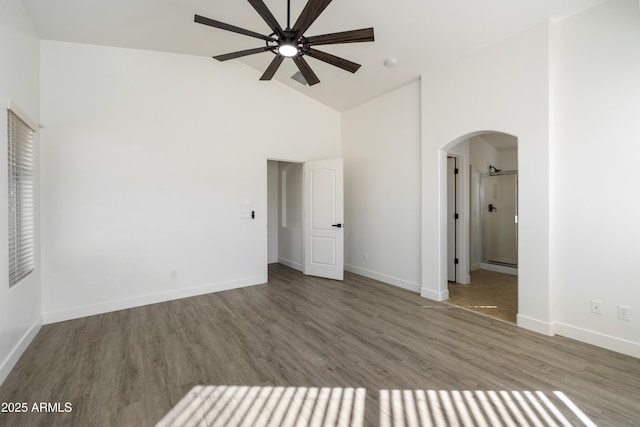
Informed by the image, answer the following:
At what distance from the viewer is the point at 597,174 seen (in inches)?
107

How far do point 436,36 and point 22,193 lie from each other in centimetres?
470

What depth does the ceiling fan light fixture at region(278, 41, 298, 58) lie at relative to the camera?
2438mm

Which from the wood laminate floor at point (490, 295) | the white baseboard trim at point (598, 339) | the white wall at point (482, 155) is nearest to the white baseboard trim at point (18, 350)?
the wood laminate floor at point (490, 295)

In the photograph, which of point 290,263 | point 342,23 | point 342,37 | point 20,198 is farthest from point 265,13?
point 290,263

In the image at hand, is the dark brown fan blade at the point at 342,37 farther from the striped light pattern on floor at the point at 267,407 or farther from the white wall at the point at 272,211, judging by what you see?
the white wall at the point at 272,211

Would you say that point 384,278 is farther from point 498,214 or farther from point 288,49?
point 288,49

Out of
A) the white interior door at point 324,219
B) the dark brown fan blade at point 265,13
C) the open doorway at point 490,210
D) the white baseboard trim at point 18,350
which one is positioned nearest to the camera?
the dark brown fan blade at point 265,13

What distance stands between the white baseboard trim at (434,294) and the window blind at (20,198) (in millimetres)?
4540

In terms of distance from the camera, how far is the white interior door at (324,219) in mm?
5031

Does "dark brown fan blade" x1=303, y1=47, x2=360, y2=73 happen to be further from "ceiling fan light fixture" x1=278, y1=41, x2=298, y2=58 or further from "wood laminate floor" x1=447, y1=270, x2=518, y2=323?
"wood laminate floor" x1=447, y1=270, x2=518, y2=323

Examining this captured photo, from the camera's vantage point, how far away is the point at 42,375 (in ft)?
7.56

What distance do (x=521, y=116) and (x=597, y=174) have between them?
901 mm

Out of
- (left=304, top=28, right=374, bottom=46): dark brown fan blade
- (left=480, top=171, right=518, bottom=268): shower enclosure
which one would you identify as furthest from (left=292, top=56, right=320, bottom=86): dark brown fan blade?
(left=480, top=171, right=518, bottom=268): shower enclosure

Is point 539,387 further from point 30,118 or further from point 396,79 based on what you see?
point 30,118
